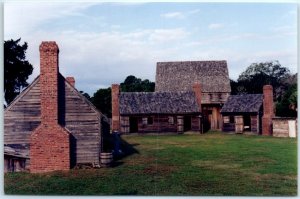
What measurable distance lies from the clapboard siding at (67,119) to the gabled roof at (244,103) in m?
5.48

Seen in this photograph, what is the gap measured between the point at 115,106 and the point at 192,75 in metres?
3.05

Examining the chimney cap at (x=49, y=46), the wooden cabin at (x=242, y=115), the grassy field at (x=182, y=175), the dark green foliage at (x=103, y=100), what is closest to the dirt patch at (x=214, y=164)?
the grassy field at (x=182, y=175)

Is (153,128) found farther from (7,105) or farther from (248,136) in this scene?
(7,105)

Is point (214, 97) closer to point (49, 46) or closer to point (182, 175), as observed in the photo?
point (182, 175)

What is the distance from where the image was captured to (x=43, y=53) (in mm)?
10828

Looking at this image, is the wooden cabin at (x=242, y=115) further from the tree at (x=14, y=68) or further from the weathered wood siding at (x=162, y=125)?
the tree at (x=14, y=68)

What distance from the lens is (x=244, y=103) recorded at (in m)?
18.2

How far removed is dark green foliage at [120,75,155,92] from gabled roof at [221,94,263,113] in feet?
12.1

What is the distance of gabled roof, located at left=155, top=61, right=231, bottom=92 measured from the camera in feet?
37.3

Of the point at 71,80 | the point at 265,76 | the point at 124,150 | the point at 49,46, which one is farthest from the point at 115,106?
the point at 265,76

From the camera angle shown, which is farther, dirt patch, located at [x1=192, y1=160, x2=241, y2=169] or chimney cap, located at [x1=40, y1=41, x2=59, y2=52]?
dirt patch, located at [x1=192, y1=160, x2=241, y2=169]

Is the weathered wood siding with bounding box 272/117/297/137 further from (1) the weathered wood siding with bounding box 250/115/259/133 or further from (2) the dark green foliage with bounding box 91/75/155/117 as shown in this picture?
(2) the dark green foliage with bounding box 91/75/155/117

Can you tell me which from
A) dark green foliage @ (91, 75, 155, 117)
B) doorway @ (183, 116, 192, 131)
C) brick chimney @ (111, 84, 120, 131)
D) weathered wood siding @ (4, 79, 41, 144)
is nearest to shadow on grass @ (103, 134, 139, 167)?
brick chimney @ (111, 84, 120, 131)

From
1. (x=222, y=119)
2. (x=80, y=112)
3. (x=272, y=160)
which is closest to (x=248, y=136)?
(x=222, y=119)
